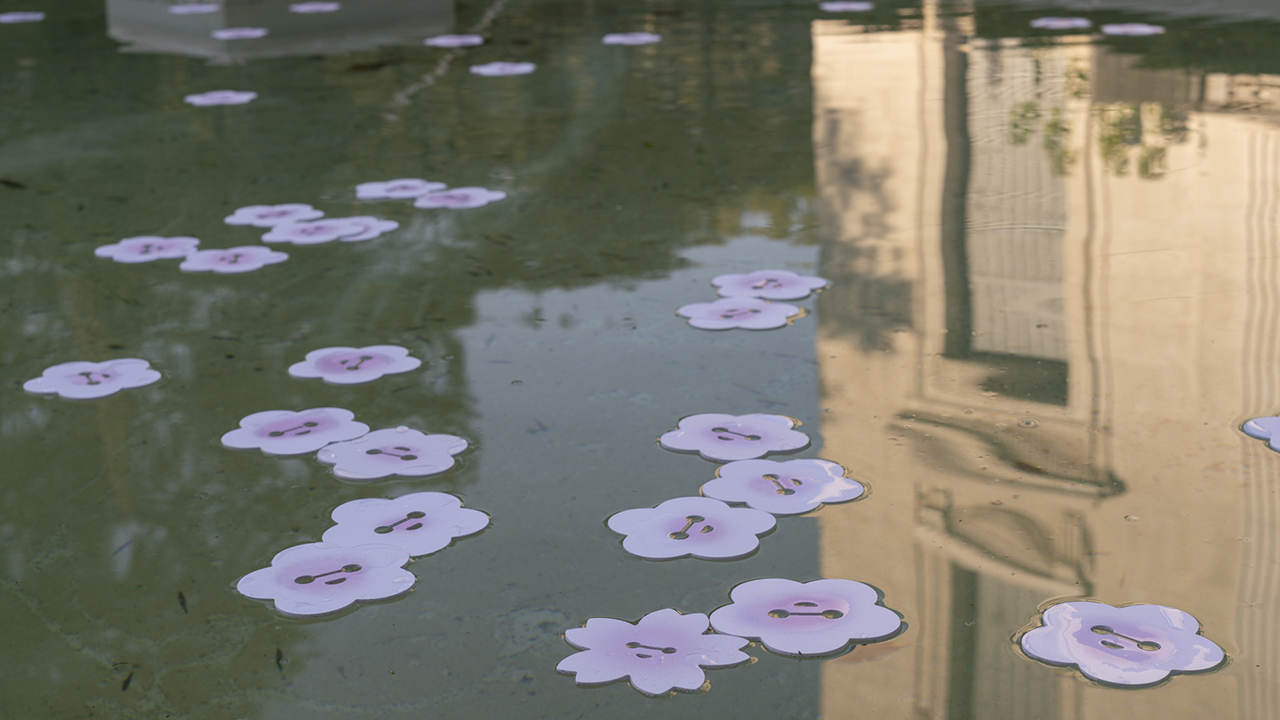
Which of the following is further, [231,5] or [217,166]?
[231,5]

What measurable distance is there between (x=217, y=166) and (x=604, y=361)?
1.55 m

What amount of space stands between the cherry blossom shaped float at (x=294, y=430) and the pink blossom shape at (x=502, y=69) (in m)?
2.46

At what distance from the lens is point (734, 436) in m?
1.58

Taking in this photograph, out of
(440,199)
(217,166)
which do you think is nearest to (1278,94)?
(440,199)

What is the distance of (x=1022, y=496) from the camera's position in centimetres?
140

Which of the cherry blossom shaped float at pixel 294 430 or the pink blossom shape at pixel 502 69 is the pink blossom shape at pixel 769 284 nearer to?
the cherry blossom shaped float at pixel 294 430

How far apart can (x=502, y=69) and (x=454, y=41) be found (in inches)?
23.6

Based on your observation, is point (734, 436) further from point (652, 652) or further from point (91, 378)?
point (91, 378)

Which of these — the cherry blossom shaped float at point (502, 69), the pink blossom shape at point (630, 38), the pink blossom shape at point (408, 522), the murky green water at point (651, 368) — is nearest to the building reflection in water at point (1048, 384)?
the murky green water at point (651, 368)

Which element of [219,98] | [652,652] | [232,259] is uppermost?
[219,98]

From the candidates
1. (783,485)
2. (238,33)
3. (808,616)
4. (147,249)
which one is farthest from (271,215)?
(238,33)

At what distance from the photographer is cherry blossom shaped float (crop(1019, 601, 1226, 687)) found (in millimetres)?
1089

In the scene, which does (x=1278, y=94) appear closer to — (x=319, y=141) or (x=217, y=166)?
(x=319, y=141)

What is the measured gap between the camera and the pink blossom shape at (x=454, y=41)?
4.47m
